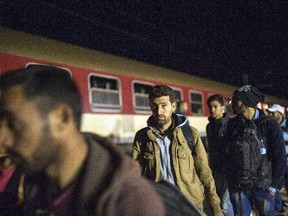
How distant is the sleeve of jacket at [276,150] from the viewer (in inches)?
122

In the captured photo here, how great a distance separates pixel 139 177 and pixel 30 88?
41cm

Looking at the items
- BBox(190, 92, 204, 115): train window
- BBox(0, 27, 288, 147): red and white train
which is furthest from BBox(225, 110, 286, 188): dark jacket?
BBox(190, 92, 204, 115): train window

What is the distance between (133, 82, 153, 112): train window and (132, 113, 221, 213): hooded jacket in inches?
224

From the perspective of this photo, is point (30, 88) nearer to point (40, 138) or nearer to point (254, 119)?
point (40, 138)

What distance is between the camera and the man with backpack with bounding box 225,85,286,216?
3.10 metres

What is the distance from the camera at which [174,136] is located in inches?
112

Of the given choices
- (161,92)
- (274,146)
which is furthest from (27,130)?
(274,146)

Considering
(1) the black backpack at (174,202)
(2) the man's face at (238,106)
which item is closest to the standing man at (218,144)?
(2) the man's face at (238,106)

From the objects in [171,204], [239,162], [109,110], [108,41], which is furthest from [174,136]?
[108,41]

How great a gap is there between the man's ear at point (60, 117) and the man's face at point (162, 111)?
1.90 metres

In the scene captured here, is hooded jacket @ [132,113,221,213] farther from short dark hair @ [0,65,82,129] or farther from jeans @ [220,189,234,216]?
short dark hair @ [0,65,82,129]

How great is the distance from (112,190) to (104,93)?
22.4 feet

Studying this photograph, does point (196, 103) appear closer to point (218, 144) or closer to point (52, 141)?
point (218, 144)

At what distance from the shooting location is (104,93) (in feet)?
25.1
